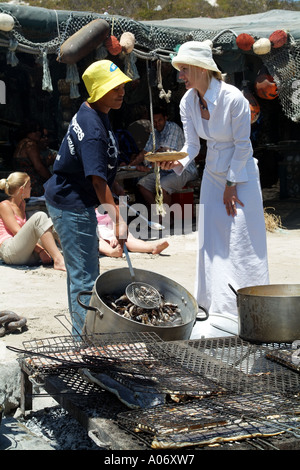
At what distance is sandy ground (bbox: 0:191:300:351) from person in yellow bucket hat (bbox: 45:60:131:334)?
0.42m

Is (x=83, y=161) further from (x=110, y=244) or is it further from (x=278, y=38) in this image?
(x=278, y=38)

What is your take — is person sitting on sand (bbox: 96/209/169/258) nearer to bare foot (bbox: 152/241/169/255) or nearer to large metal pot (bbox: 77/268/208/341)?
bare foot (bbox: 152/241/169/255)

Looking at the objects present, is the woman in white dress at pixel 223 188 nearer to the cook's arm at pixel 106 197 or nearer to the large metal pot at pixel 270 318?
the cook's arm at pixel 106 197

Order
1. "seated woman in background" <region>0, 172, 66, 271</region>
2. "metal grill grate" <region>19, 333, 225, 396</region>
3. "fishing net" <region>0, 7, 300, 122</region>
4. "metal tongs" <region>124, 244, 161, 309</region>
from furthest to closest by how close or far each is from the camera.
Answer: "fishing net" <region>0, 7, 300, 122</region> < "seated woman in background" <region>0, 172, 66, 271</region> < "metal tongs" <region>124, 244, 161, 309</region> < "metal grill grate" <region>19, 333, 225, 396</region>

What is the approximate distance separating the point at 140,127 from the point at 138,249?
183 inches

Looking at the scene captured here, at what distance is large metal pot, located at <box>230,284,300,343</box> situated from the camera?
332cm

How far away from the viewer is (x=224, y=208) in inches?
189

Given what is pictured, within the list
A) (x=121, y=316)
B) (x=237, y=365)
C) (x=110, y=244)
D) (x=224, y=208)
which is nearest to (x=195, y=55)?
(x=224, y=208)

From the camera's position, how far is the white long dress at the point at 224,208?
460cm

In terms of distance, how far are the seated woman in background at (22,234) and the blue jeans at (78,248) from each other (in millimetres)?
3201

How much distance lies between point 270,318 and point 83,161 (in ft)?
5.34

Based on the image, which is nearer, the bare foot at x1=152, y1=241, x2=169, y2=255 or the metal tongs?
the metal tongs

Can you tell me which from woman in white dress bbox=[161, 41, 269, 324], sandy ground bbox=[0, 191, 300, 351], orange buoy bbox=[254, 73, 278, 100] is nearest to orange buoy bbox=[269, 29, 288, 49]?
orange buoy bbox=[254, 73, 278, 100]

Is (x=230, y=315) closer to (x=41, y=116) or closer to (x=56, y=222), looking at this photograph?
(x=56, y=222)
